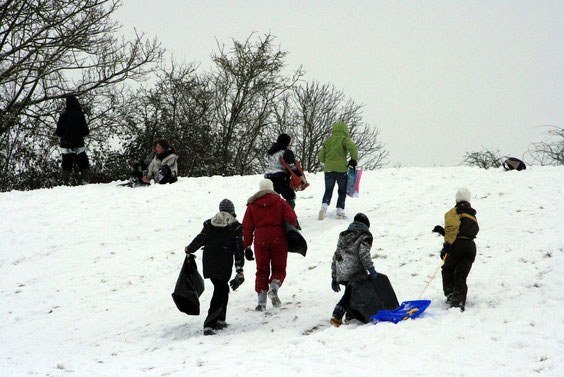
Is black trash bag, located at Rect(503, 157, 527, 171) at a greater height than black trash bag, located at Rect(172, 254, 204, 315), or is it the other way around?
black trash bag, located at Rect(503, 157, 527, 171)

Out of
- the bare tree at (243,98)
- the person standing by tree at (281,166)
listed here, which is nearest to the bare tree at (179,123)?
the bare tree at (243,98)

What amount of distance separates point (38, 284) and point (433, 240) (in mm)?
7777

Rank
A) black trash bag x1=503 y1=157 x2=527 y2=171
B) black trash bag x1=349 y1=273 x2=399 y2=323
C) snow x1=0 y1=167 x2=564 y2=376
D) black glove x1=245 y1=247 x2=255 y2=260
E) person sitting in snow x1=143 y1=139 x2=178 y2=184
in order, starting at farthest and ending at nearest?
person sitting in snow x1=143 y1=139 x2=178 y2=184
black trash bag x1=503 y1=157 x2=527 y2=171
black glove x1=245 y1=247 x2=255 y2=260
black trash bag x1=349 y1=273 x2=399 y2=323
snow x1=0 y1=167 x2=564 y2=376

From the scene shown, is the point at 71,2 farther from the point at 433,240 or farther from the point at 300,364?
the point at 300,364

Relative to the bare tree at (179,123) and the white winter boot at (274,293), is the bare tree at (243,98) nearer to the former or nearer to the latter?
the bare tree at (179,123)

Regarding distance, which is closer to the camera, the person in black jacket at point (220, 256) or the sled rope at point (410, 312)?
the sled rope at point (410, 312)

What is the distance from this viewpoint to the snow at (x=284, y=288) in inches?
216

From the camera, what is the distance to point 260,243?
736 centimetres

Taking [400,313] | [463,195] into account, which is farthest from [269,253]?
[463,195]

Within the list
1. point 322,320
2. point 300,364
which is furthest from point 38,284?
point 300,364

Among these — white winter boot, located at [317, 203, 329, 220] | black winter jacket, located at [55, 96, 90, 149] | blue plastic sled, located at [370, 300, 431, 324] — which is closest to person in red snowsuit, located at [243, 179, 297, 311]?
blue plastic sled, located at [370, 300, 431, 324]

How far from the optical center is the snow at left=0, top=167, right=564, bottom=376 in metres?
5.48

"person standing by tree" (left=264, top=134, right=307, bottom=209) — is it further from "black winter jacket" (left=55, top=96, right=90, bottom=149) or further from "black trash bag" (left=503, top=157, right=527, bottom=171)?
"black winter jacket" (left=55, top=96, right=90, bottom=149)

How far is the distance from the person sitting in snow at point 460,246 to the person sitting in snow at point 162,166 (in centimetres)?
1018
